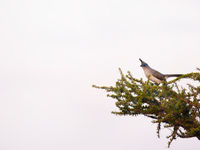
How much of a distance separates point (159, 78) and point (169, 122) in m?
3.12

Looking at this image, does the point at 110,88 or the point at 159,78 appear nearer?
the point at 110,88

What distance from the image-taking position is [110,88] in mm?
12547

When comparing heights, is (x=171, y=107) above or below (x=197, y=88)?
below

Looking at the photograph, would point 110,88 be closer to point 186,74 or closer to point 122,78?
point 122,78

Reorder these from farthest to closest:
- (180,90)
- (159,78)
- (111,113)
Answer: (159,78) → (111,113) → (180,90)

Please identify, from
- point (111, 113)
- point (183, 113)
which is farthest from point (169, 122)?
point (111, 113)

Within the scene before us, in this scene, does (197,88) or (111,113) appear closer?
(197,88)

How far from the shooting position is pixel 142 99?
1196 centimetres

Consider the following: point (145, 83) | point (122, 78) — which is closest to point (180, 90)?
point (145, 83)

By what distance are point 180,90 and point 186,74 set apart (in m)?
0.75

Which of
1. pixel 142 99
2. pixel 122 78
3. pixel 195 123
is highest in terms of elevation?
pixel 122 78

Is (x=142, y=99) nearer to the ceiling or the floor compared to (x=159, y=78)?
nearer to the floor

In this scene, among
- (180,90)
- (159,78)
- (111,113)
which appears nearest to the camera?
(180,90)

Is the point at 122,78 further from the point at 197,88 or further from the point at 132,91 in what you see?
the point at 197,88
